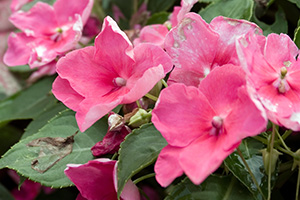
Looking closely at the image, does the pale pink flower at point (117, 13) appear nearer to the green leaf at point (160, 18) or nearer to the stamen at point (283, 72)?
the green leaf at point (160, 18)

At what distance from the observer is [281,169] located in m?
0.62

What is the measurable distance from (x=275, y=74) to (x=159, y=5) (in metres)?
0.59

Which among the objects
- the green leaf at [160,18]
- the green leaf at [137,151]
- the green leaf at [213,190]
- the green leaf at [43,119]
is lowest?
the green leaf at [43,119]

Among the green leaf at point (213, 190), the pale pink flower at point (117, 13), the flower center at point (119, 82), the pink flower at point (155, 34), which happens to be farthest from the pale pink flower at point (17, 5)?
the green leaf at point (213, 190)

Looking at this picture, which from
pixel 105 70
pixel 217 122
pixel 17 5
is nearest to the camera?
pixel 217 122

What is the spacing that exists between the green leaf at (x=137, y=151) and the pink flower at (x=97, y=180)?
21mm

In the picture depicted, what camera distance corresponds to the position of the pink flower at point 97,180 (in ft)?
1.80

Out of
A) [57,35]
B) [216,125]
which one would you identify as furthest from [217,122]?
[57,35]

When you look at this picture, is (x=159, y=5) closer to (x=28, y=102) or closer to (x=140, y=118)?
(x=28, y=102)

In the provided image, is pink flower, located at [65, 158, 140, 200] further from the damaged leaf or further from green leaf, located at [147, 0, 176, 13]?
green leaf, located at [147, 0, 176, 13]

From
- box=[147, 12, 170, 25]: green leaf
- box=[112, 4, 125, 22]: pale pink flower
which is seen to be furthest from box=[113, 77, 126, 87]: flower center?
box=[112, 4, 125, 22]: pale pink flower

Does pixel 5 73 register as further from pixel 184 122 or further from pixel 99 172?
pixel 184 122

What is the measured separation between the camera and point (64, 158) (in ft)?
2.05

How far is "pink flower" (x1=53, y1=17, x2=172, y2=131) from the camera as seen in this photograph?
54 cm
